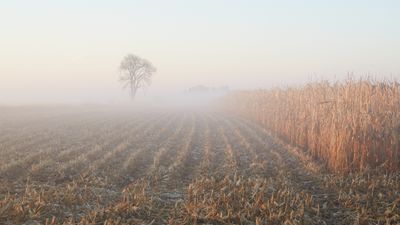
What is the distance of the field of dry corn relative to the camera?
7.52 m

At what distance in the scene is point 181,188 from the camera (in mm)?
10172

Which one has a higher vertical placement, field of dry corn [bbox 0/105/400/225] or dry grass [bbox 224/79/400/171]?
dry grass [bbox 224/79/400/171]

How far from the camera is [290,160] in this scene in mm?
14359

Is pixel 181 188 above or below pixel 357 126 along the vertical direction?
below

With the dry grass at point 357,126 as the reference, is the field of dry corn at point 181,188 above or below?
below

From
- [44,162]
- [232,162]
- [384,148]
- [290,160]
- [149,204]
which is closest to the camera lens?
[149,204]

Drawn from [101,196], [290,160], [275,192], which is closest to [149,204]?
[101,196]

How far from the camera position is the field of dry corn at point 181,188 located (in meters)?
7.52

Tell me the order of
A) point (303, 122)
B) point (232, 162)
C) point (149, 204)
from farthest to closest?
point (303, 122) → point (232, 162) → point (149, 204)

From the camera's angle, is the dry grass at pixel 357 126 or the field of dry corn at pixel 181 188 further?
the dry grass at pixel 357 126

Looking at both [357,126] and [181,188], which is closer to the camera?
[181,188]

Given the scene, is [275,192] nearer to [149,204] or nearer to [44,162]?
[149,204]

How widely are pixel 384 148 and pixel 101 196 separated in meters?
8.89

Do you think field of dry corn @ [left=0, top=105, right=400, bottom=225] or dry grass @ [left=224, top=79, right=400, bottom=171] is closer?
field of dry corn @ [left=0, top=105, right=400, bottom=225]
